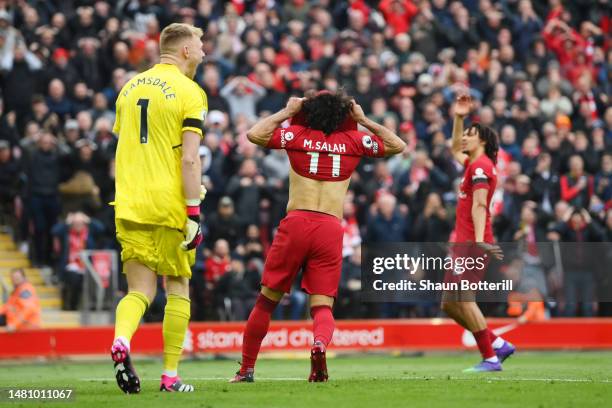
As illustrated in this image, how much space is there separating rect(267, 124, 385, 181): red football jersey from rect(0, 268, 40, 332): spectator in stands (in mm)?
8826

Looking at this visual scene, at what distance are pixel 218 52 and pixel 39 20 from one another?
322cm

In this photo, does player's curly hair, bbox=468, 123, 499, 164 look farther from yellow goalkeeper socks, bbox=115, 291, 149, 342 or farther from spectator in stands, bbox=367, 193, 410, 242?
spectator in stands, bbox=367, 193, 410, 242

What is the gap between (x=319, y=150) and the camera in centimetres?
1095

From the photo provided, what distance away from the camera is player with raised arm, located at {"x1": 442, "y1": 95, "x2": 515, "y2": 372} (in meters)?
12.9

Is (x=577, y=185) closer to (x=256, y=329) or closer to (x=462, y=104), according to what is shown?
(x=462, y=104)

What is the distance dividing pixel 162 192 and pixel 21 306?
9607 mm

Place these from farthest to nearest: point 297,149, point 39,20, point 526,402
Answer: point 39,20
point 297,149
point 526,402

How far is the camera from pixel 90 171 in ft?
67.0

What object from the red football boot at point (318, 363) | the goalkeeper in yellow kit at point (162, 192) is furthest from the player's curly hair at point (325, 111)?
the red football boot at point (318, 363)

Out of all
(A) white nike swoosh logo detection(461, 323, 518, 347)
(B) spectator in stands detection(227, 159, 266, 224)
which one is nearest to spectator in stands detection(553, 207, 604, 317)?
(A) white nike swoosh logo detection(461, 323, 518, 347)

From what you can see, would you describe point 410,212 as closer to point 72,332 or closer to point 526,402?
point 72,332

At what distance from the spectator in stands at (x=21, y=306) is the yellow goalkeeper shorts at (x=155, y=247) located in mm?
9315

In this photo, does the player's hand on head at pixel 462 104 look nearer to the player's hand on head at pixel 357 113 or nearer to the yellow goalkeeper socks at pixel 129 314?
the player's hand on head at pixel 357 113

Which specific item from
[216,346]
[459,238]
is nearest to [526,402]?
[459,238]
